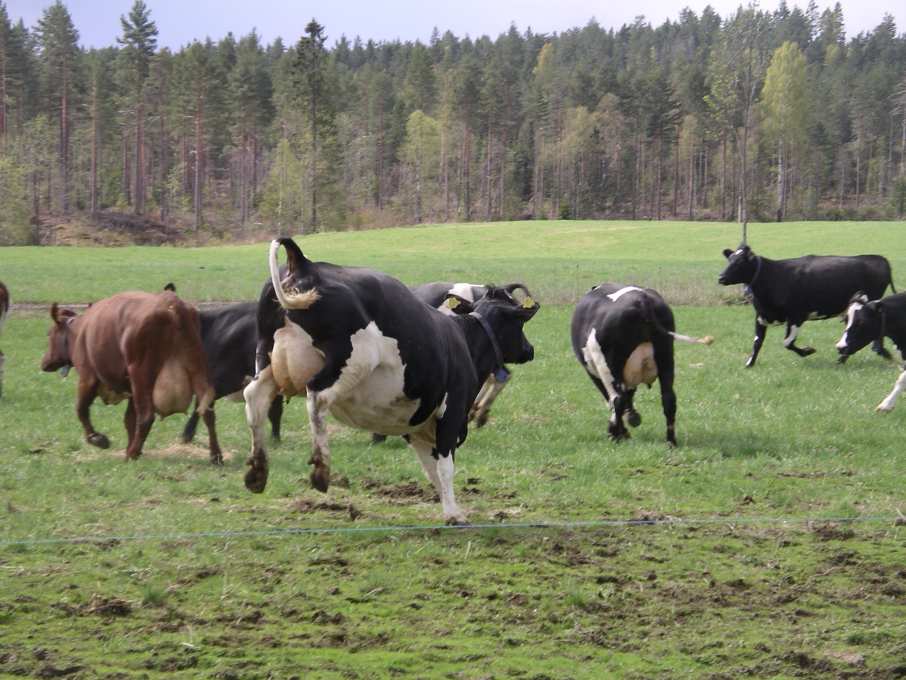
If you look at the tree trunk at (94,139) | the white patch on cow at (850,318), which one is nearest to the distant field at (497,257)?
the white patch on cow at (850,318)

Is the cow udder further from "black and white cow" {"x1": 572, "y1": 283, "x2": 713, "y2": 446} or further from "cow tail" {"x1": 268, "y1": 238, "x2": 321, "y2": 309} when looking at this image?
"cow tail" {"x1": 268, "y1": 238, "x2": 321, "y2": 309}

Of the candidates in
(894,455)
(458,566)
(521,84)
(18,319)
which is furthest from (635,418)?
(521,84)

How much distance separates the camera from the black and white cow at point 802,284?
72.0 ft

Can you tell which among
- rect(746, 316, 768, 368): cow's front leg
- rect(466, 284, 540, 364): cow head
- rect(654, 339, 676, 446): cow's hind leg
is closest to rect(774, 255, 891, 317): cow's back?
rect(746, 316, 768, 368): cow's front leg

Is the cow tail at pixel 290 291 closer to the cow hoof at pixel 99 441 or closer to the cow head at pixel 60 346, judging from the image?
the cow hoof at pixel 99 441

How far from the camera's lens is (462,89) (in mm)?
111312

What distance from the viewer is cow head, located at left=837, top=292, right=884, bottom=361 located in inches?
685

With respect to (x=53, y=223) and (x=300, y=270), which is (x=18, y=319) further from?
(x=53, y=223)

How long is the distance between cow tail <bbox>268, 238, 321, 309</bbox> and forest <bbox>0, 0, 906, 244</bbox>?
75566mm

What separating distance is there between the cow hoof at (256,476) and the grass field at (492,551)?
0.46m

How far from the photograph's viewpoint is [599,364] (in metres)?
13.6

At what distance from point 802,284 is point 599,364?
9.77 meters

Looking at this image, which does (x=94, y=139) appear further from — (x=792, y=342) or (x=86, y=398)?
(x=86, y=398)

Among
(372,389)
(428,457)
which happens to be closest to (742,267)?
(428,457)
